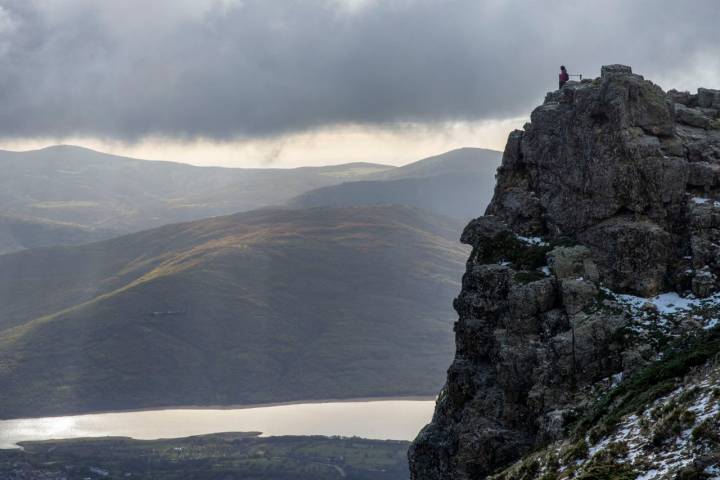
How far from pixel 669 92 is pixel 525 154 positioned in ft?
51.7

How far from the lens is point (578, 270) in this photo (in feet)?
192

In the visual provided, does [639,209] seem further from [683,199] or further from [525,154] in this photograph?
[525,154]

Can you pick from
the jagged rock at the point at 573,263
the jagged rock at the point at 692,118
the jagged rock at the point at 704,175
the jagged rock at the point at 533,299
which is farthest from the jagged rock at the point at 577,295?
the jagged rock at the point at 692,118

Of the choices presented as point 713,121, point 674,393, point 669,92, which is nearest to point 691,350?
point 674,393

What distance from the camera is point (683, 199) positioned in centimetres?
5891

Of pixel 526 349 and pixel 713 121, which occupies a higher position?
pixel 713 121

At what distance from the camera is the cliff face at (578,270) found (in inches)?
2136

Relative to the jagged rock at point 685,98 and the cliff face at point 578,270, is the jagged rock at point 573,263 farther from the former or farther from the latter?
the jagged rock at point 685,98

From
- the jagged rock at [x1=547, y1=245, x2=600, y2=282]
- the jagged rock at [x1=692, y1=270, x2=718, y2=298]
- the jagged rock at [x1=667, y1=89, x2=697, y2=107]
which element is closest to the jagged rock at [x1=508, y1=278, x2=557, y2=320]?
the jagged rock at [x1=547, y1=245, x2=600, y2=282]

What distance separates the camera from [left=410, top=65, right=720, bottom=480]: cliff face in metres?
54.2

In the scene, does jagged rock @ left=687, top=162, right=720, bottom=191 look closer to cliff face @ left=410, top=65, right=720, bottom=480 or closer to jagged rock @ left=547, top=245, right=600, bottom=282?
cliff face @ left=410, top=65, right=720, bottom=480

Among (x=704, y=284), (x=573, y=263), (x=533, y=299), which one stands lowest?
(x=533, y=299)

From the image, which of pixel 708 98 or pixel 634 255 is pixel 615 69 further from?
pixel 634 255

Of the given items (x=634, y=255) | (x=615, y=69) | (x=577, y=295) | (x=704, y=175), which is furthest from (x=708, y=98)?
(x=577, y=295)
